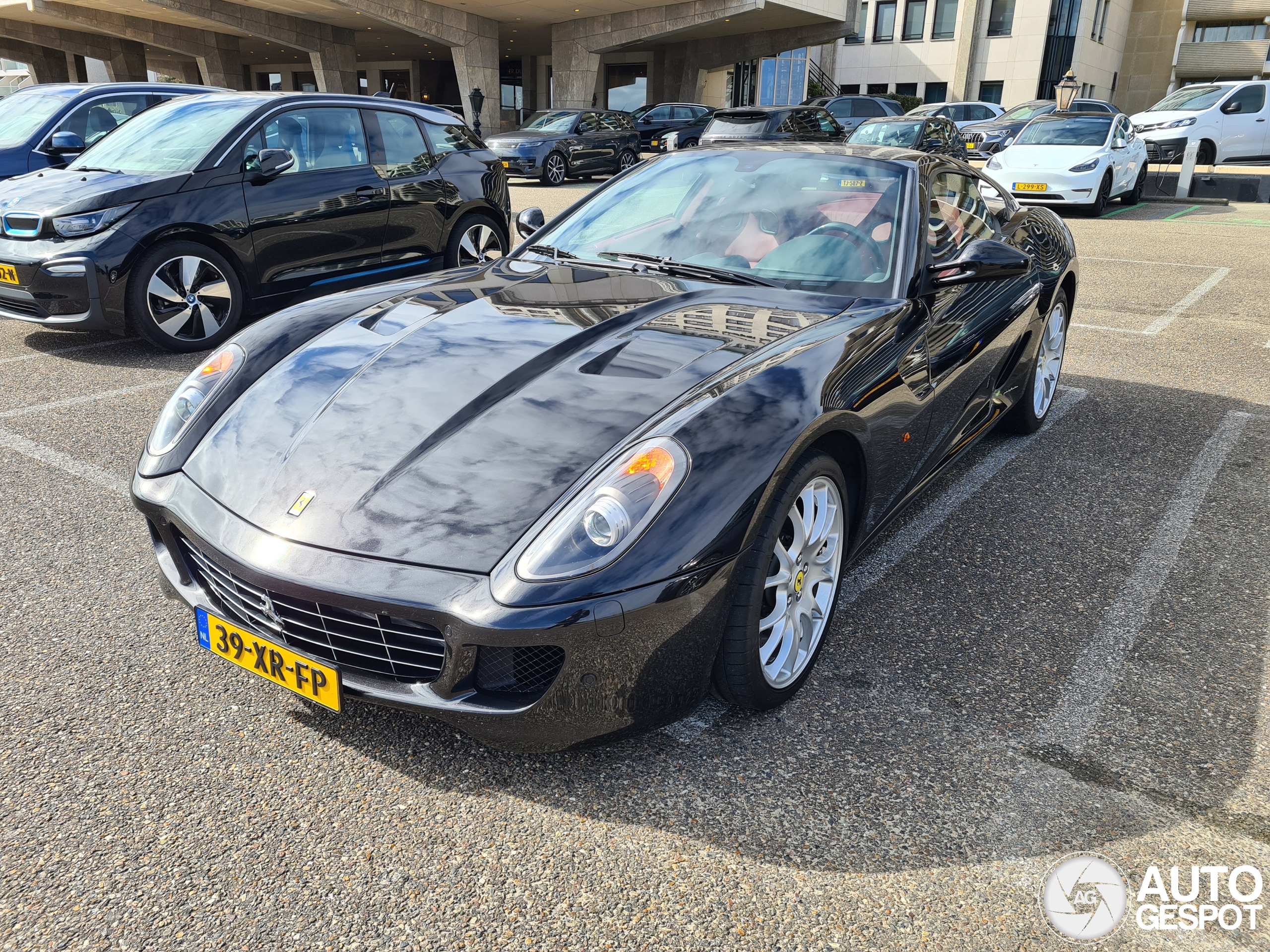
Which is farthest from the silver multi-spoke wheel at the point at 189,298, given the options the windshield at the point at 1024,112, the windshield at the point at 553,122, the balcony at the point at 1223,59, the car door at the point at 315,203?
the balcony at the point at 1223,59

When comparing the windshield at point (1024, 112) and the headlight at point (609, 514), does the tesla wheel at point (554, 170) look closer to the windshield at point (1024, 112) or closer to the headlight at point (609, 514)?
the windshield at point (1024, 112)

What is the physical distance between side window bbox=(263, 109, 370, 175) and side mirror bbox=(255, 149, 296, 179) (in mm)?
178

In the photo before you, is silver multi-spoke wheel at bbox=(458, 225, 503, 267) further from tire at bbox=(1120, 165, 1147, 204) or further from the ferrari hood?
tire at bbox=(1120, 165, 1147, 204)

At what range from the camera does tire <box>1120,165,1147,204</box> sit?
15648mm

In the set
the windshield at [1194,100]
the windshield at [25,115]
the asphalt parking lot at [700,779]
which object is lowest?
the asphalt parking lot at [700,779]

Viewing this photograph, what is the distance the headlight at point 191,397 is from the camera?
2.66 m

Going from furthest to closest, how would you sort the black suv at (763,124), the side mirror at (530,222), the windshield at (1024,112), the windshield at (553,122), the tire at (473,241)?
the windshield at (1024,112)
the windshield at (553,122)
the black suv at (763,124)
the tire at (473,241)
the side mirror at (530,222)

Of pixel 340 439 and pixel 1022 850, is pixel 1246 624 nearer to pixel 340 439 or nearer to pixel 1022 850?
pixel 1022 850

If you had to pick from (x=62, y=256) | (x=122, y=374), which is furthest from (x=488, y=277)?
(x=62, y=256)

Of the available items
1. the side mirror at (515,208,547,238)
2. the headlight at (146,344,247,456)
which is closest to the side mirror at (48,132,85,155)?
the side mirror at (515,208,547,238)

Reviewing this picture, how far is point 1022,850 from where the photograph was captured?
83.5 inches

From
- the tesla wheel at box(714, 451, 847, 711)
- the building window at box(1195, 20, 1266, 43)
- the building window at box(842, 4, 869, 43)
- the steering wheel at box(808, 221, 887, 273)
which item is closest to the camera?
the tesla wheel at box(714, 451, 847, 711)

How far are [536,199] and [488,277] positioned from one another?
12338 millimetres

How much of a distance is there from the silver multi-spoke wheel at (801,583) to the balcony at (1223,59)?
220 ft
